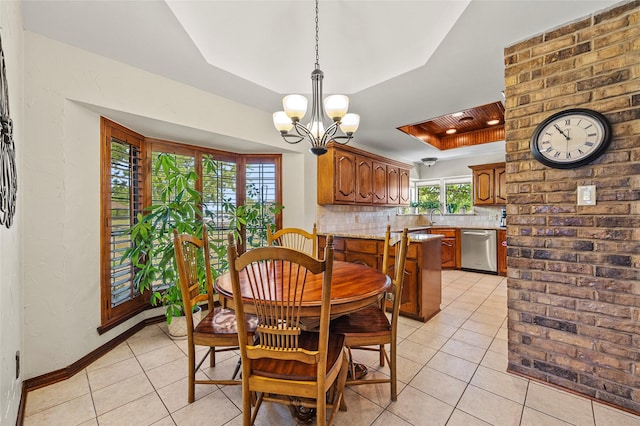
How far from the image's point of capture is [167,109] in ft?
8.04

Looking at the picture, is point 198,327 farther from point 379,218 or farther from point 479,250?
point 479,250

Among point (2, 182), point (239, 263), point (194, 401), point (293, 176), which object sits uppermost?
point (293, 176)

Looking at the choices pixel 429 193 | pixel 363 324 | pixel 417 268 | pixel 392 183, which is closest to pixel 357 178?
pixel 392 183

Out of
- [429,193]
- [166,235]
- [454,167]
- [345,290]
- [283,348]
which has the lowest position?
[283,348]

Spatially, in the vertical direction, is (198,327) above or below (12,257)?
below

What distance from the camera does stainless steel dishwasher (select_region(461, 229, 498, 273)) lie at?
16.1 ft

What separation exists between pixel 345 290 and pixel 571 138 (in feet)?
5.73

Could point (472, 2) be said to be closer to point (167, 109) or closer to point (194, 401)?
point (167, 109)

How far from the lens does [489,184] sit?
518cm

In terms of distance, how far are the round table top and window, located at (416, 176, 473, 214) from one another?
4.74 m

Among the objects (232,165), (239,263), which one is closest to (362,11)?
(239,263)

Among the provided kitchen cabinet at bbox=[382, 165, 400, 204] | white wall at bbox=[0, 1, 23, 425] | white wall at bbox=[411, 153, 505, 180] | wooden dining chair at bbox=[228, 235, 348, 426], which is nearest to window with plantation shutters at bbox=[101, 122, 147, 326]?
white wall at bbox=[0, 1, 23, 425]

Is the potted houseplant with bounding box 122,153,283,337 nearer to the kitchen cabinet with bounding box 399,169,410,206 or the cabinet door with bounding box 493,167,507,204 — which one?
the kitchen cabinet with bounding box 399,169,410,206

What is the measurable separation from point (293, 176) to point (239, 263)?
105 inches
